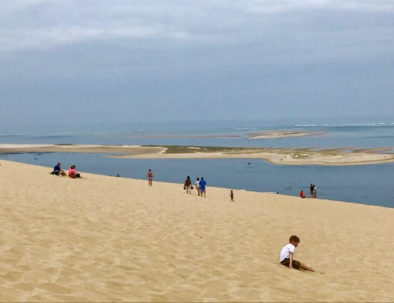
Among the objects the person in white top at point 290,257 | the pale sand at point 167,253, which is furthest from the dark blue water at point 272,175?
the person in white top at point 290,257

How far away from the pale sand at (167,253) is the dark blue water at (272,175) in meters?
23.7

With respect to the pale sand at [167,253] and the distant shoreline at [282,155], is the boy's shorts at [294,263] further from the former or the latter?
the distant shoreline at [282,155]

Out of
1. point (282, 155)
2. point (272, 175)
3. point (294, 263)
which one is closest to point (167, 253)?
point (294, 263)

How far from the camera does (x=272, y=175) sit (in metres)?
57.5

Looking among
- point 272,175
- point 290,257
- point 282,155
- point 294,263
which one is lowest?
point 272,175

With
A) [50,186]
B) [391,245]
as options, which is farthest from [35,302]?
[50,186]

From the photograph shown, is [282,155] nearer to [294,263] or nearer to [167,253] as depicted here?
[294,263]

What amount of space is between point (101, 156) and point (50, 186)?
66.4 meters

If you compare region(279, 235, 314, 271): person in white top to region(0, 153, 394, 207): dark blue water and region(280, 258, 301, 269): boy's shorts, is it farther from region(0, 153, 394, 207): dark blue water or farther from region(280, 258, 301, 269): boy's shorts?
region(0, 153, 394, 207): dark blue water

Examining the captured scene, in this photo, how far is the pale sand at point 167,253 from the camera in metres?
8.73

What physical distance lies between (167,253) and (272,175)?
4668 centimetres

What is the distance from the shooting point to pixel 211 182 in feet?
172

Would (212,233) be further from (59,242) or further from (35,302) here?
(35,302)

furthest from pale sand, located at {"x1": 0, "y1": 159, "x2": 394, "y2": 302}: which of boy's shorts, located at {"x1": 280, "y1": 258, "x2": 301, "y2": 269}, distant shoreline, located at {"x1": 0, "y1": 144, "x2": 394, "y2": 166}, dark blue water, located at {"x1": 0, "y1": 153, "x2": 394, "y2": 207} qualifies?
distant shoreline, located at {"x1": 0, "y1": 144, "x2": 394, "y2": 166}
